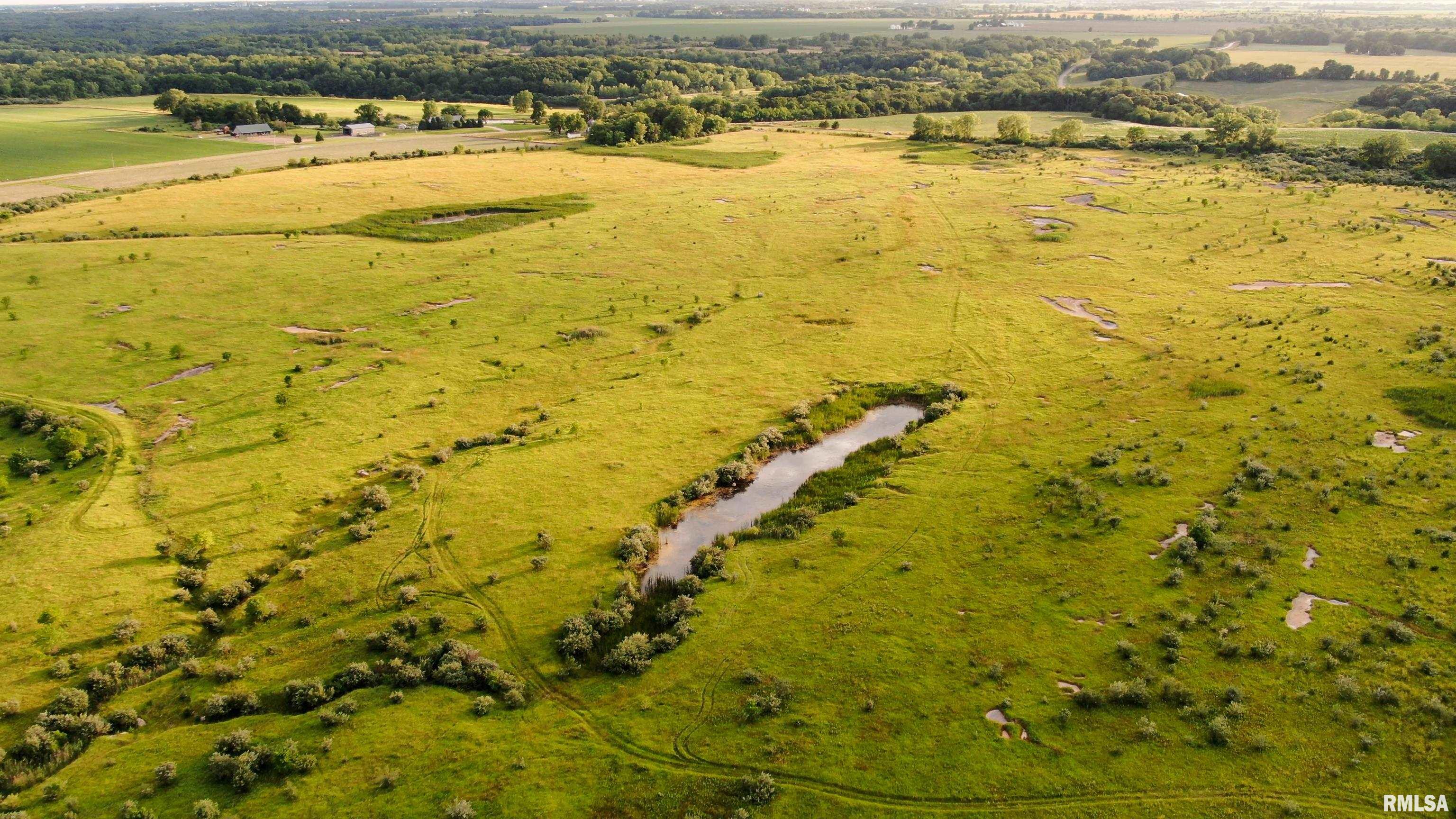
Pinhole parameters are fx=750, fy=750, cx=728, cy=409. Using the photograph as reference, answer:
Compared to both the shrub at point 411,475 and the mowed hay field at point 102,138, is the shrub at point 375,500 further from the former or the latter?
the mowed hay field at point 102,138

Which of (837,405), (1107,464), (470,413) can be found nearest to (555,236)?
(470,413)

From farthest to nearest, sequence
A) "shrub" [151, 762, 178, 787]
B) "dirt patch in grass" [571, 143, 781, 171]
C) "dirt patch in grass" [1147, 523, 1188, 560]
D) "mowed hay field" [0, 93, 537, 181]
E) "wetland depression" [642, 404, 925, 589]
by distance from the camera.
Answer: "dirt patch in grass" [571, 143, 781, 171] → "mowed hay field" [0, 93, 537, 181] → "wetland depression" [642, 404, 925, 589] → "dirt patch in grass" [1147, 523, 1188, 560] → "shrub" [151, 762, 178, 787]

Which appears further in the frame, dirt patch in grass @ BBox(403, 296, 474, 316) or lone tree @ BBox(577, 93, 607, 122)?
lone tree @ BBox(577, 93, 607, 122)

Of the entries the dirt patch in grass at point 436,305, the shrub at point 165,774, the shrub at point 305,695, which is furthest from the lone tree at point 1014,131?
the shrub at point 165,774

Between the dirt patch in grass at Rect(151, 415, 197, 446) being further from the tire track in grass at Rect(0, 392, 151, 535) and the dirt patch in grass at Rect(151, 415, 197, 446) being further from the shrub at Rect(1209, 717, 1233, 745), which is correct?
the shrub at Rect(1209, 717, 1233, 745)

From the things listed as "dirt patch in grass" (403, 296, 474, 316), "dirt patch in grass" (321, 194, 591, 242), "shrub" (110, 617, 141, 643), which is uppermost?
"dirt patch in grass" (321, 194, 591, 242)

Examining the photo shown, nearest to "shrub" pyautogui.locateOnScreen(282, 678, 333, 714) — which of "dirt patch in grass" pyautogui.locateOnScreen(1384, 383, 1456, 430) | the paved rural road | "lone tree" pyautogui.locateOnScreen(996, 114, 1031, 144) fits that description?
"dirt patch in grass" pyautogui.locateOnScreen(1384, 383, 1456, 430)

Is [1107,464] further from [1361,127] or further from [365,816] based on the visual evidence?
[1361,127]
